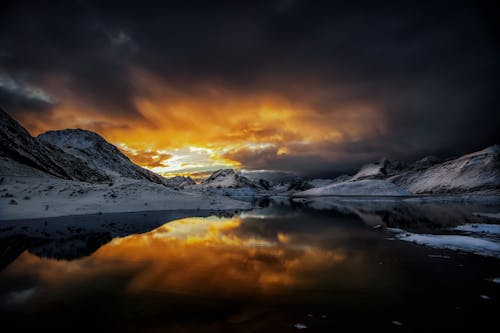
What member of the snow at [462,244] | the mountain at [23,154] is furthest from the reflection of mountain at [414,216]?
the mountain at [23,154]

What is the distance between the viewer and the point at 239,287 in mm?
6973

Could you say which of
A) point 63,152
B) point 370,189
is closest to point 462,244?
A: point 63,152

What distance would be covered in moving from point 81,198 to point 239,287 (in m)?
25.5

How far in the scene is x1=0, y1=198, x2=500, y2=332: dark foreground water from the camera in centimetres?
511

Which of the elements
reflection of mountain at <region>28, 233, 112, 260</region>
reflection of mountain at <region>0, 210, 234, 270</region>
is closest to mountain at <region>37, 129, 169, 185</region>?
reflection of mountain at <region>0, 210, 234, 270</region>

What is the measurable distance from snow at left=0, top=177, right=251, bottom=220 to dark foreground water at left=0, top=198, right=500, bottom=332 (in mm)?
10357

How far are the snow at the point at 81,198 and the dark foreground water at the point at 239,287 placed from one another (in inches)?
408

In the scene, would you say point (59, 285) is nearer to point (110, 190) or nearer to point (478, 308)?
point (478, 308)

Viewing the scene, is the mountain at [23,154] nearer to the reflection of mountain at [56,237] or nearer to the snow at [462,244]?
the reflection of mountain at [56,237]

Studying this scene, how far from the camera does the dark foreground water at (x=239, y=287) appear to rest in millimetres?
5113

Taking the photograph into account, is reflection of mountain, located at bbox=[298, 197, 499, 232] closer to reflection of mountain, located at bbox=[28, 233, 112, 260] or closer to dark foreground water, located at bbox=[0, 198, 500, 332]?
dark foreground water, located at bbox=[0, 198, 500, 332]

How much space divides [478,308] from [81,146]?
9304 cm

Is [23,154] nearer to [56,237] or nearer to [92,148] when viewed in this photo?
[56,237]

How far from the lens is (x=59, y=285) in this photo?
6926mm
